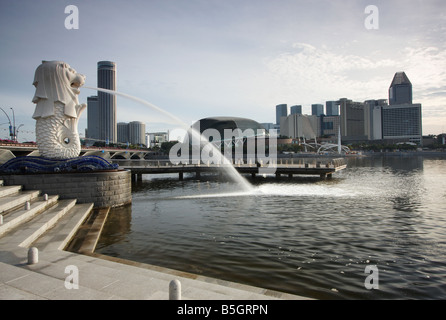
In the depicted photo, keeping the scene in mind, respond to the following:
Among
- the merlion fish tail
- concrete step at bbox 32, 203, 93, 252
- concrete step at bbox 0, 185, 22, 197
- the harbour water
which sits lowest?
the harbour water

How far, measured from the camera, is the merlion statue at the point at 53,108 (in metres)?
23.9

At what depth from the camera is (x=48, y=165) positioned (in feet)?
76.4

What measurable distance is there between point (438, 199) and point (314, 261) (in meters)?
21.2

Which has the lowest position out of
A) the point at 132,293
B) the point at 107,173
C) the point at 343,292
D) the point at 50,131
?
the point at 343,292

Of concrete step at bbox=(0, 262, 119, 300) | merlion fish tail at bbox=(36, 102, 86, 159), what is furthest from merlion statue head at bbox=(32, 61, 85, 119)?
concrete step at bbox=(0, 262, 119, 300)

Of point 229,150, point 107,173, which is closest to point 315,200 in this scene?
point 107,173

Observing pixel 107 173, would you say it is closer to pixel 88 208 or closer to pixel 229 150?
pixel 88 208

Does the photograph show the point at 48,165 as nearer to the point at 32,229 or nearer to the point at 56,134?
the point at 56,134

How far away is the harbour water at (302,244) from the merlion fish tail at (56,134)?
6.58m

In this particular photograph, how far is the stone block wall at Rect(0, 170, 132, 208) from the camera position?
22016mm

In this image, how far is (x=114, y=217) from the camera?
21.2 m

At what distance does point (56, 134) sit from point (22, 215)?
11511 mm

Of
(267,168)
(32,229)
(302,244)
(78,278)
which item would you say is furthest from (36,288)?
(267,168)

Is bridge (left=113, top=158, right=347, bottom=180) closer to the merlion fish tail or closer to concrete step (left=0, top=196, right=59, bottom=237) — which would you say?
the merlion fish tail
